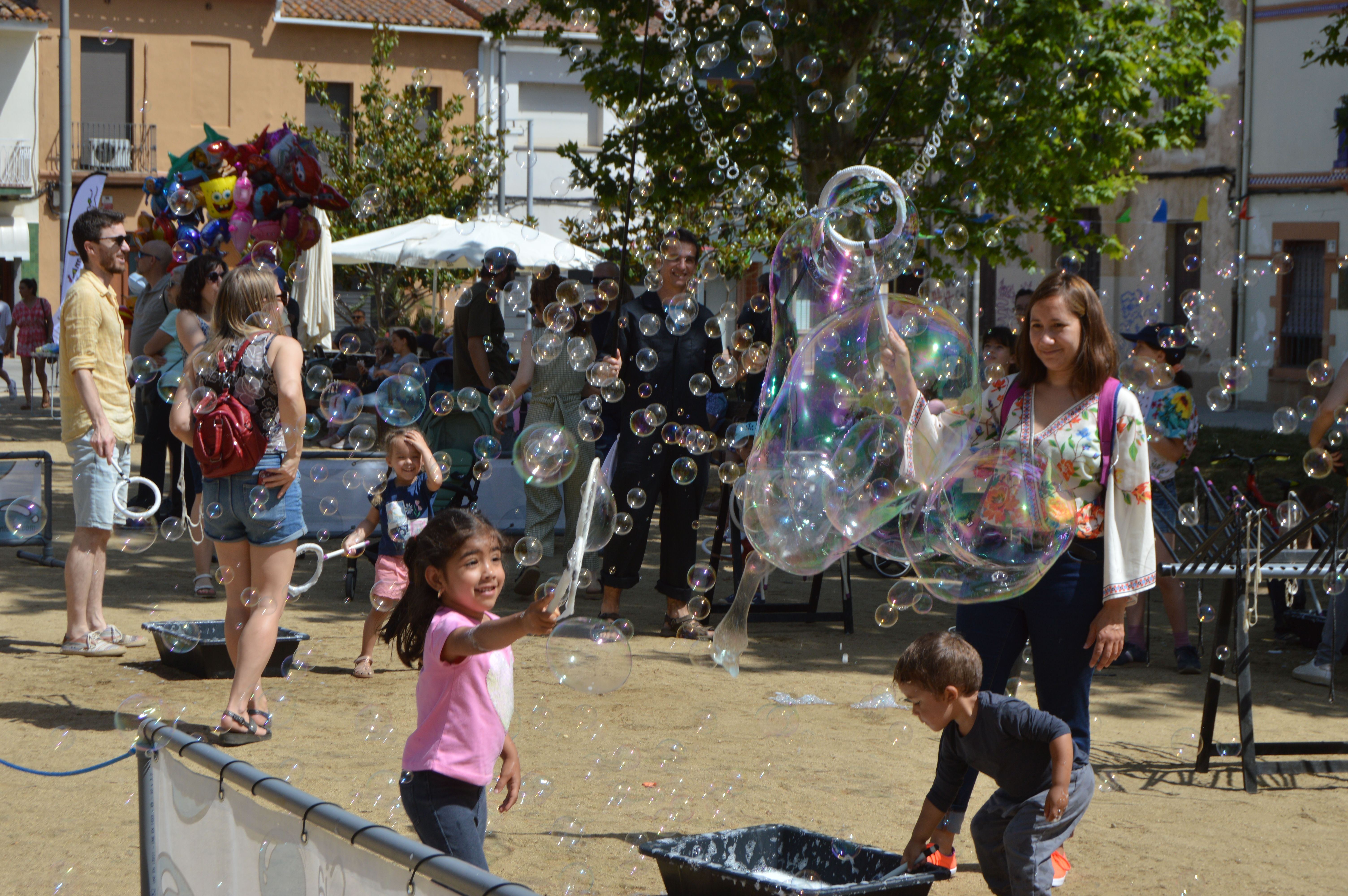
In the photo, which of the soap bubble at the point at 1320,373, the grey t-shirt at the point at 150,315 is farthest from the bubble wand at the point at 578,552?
the grey t-shirt at the point at 150,315

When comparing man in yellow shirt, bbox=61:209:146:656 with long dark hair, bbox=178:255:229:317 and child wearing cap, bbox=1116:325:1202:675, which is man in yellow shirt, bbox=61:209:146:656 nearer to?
long dark hair, bbox=178:255:229:317

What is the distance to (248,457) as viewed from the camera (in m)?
4.57

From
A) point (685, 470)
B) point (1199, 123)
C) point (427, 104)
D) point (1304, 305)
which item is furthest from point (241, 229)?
point (1304, 305)

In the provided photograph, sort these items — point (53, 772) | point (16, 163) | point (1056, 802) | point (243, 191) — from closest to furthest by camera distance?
point (1056, 802) → point (53, 772) → point (243, 191) → point (16, 163)

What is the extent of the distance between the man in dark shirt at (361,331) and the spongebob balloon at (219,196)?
7.34 metres

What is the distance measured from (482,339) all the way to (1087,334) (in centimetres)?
496

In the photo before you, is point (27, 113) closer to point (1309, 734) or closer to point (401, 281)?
point (401, 281)

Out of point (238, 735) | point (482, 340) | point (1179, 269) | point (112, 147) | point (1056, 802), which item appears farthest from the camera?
point (112, 147)

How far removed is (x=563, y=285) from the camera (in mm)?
5988

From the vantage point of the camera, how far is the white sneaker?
5.89 meters

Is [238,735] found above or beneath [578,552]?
beneath

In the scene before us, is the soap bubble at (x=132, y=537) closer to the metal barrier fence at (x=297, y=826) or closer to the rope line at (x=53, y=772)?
the rope line at (x=53, y=772)

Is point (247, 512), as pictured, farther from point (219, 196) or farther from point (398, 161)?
point (398, 161)

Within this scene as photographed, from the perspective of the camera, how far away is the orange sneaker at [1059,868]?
138 inches
